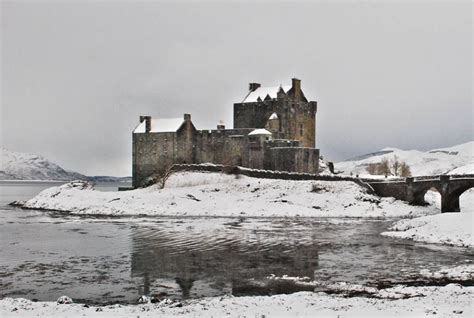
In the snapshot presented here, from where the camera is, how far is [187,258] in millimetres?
28219

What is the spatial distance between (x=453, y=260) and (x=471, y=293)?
9.32 m

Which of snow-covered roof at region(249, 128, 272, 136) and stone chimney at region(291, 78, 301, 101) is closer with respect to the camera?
snow-covered roof at region(249, 128, 272, 136)

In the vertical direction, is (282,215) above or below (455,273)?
above

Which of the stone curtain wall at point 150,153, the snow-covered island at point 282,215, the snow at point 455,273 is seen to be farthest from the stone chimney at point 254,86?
the snow at point 455,273

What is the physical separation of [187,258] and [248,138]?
150 feet

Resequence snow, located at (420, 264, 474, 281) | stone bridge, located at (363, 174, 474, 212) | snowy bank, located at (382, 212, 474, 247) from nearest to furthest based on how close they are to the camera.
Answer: snow, located at (420, 264, 474, 281), snowy bank, located at (382, 212, 474, 247), stone bridge, located at (363, 174, 474, 212)

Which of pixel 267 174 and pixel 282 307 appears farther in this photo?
pixel 267 174

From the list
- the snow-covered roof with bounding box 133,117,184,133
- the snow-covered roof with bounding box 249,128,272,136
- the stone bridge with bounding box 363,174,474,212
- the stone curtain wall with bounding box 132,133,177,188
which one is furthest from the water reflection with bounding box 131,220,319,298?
the snow-covered roof with bounding box 133,117,184,133

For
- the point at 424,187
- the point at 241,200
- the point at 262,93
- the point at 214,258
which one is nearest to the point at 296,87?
the point at 262,93

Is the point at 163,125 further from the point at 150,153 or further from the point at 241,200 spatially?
the point at 241,200

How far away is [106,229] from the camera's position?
44.4 metres

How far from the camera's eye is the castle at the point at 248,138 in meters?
71.7

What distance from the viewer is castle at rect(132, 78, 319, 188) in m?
71.7

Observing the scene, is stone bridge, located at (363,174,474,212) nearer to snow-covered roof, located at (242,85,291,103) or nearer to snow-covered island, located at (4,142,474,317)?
snow-covered island, located at (4,142,474,317)
